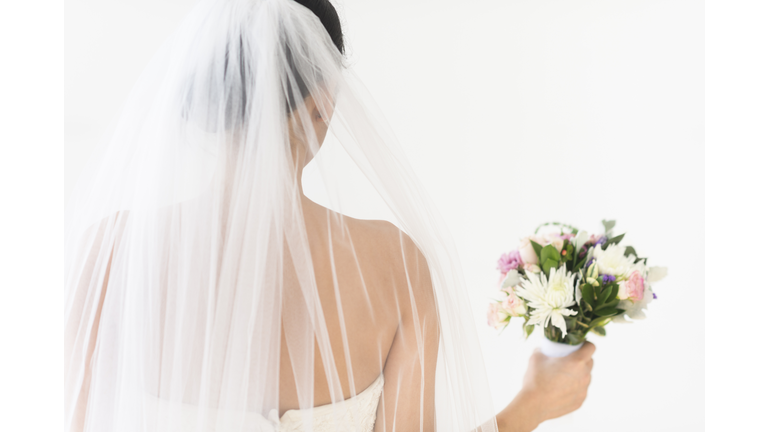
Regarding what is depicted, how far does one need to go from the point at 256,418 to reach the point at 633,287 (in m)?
1.04

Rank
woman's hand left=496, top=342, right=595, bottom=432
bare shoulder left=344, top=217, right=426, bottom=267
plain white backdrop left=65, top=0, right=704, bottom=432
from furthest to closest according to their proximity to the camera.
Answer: plain white backdrop left=65, top=0, right=704, bottom=432
woman's hand left=496, top=342, right=595, bottom=432
bare shoulder left=344, top=217, right=426, bottom=267

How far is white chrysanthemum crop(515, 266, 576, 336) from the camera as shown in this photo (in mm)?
1250

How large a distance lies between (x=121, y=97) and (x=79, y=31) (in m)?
0.29

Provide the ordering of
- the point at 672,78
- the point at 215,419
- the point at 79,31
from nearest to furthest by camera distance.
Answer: the point at 215,419 < the point at 79,31 < the point at 672,78

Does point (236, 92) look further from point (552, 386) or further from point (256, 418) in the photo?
point (552, 386)

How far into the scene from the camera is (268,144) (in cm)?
64

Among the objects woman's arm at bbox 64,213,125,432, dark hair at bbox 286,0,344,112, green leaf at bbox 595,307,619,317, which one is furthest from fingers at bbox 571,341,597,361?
woman's arm at bbox 64,213,125,432

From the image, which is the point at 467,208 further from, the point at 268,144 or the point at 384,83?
the point at 268,144

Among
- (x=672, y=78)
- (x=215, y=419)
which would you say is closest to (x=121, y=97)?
(x=215, y=419)

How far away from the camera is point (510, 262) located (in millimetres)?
1395

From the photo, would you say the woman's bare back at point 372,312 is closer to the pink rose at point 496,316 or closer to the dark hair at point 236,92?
the dark hair at point 236,92

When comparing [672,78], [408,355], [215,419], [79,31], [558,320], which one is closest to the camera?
[215,419]

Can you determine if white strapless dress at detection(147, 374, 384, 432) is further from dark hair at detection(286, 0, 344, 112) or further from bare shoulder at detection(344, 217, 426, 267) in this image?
dark hair at detection(286, 0, 344, 112)

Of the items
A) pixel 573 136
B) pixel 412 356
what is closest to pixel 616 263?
pixel 412 356
